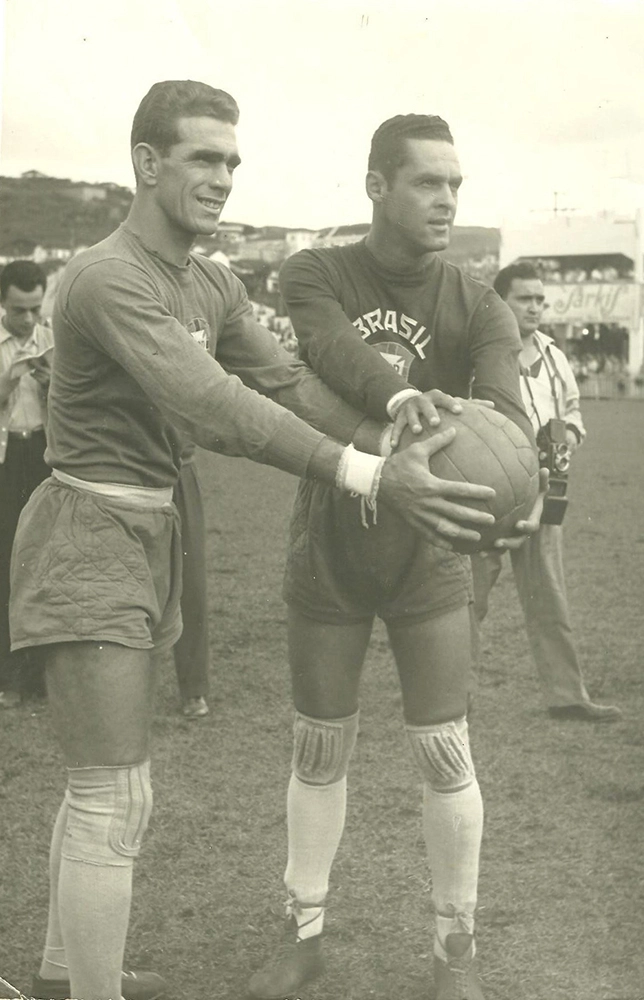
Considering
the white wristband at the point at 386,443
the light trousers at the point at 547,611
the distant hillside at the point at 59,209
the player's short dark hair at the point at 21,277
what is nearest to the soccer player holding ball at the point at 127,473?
the white wristband at the point at 386,443

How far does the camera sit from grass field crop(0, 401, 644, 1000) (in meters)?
2.92

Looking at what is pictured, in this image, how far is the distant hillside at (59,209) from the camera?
139 inches

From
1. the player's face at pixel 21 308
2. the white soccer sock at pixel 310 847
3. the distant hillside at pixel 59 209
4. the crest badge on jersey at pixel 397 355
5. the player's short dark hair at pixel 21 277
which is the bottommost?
the white soccer sock at pixel 310 847

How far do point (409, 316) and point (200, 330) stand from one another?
55cm

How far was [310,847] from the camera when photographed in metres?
2.92

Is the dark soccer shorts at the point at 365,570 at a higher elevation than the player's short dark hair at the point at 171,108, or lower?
lower

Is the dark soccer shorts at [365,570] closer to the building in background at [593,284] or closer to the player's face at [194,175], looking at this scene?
the player's face at [194,175]

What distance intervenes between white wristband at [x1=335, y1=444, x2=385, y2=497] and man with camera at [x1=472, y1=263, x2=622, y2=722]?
213 centimetres

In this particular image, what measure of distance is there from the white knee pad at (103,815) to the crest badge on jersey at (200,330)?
0.88m

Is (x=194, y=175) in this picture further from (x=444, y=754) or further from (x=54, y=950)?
(x=54, y=950)

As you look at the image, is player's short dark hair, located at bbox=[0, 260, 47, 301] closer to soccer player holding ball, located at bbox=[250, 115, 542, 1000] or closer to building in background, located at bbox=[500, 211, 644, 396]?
building in background, located at bbox=[500, 211, 644, 396]

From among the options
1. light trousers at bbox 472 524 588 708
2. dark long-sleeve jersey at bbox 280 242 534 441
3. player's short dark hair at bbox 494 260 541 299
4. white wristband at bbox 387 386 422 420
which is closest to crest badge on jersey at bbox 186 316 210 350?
dark long-sleeve jersey at bbox 280 242 534 441

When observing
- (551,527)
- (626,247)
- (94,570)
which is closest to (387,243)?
(94,570)

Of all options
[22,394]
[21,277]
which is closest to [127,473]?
[21,277]
